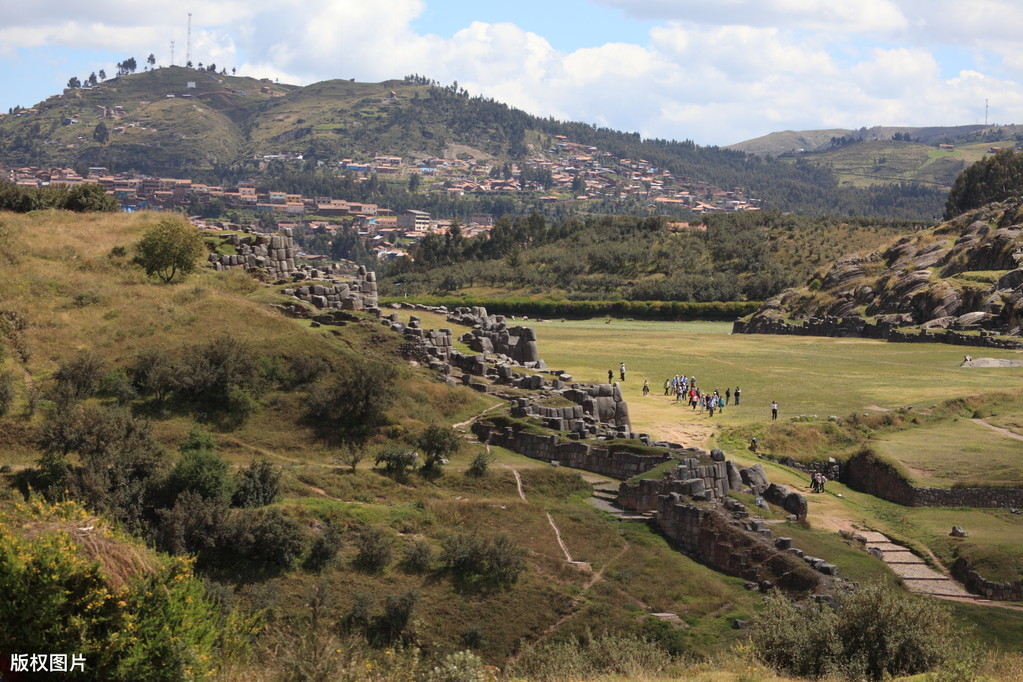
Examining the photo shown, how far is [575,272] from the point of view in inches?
4887

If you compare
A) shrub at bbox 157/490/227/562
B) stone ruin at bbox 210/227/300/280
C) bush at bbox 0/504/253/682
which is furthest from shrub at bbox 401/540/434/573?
stone ruin at bbox 210/227/300/280

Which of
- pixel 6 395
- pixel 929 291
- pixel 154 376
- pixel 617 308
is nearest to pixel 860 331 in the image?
pixel 929 291

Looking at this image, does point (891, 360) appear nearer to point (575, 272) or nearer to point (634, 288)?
point (634, 288)

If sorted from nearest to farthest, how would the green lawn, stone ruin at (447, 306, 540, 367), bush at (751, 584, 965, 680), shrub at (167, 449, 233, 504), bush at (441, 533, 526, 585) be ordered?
bush at (751, 584, 965, 680) → bush at (441, 533, 526, 585) → shrub at (167, 449, 233, 504) → the green lawn → stone ruin at (447, 306, 540, 367)

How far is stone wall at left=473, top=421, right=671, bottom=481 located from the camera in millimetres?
33656

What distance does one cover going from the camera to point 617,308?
10125 cm

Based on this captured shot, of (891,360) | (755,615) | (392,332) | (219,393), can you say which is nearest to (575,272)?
(891,360)

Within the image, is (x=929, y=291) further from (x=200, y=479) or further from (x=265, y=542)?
(x=265, y=542)

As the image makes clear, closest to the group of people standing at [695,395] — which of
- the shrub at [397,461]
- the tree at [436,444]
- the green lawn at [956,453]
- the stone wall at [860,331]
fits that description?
the green lawn at [956,453]

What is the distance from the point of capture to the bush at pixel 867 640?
1820cm

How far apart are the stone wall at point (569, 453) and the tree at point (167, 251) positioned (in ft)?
52.3

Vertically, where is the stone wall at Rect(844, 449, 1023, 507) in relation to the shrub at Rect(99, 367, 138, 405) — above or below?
below

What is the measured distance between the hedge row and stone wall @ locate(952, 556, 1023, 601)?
71.9 metres

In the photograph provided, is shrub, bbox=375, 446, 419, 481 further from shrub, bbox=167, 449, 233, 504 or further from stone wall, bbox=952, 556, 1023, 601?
stone wall, bbox=952, 556, 1023, 601
